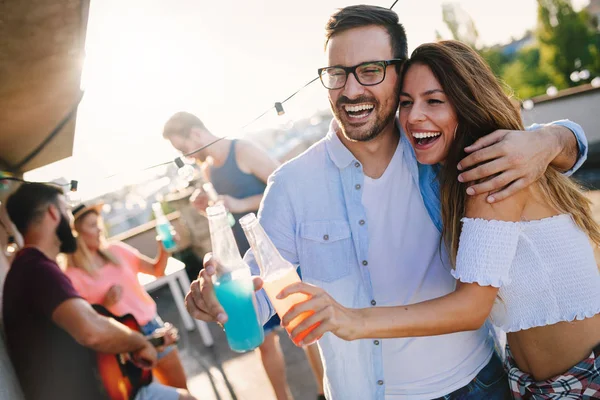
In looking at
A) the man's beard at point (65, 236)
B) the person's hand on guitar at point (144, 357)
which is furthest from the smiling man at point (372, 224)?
the man's beard at point (65, 236)

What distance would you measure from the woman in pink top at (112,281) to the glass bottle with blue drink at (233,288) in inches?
82.4

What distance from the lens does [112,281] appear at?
3.46 m

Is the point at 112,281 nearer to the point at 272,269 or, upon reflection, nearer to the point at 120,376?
the point at 120,376

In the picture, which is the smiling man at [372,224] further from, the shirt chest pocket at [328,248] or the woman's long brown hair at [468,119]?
the woman's long brown hair at [468,119]

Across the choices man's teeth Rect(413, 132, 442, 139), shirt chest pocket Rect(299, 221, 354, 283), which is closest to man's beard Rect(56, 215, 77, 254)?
shirt chest pocket Rect(299, 221, 354, 283)

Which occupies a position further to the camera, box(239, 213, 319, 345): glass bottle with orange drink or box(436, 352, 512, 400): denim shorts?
box(436, 352, 512, 400): denim shorts

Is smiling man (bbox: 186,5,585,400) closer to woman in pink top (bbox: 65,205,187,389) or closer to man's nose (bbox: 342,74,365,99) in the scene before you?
man's nose (bbox: 342,74,365,99)

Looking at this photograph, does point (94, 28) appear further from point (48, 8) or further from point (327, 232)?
point (327, 232)

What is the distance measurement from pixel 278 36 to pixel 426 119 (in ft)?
5.81

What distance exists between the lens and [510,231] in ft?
4.49

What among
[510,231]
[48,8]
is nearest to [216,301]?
[510,231]

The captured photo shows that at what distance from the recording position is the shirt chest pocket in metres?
1.80

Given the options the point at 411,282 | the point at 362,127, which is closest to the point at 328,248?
the point at 411,282

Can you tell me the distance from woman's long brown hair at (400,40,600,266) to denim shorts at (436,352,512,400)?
51 cm
